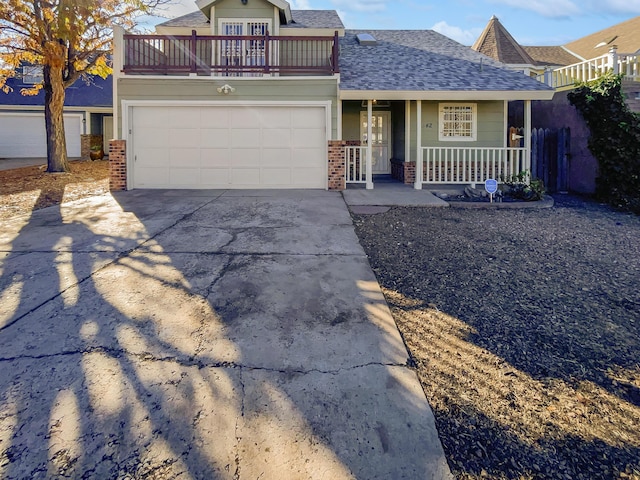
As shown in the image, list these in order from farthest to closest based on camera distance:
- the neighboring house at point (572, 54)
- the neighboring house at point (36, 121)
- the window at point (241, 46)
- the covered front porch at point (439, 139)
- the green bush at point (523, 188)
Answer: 1. the neighboring house at point (36, 121)
2. the neighboring house at point (572, 54)
3. the covered front porch at point (439, 139)
4. the window at point (241, 46)
5. the green bush at point (523, 188)

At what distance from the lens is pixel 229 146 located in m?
11.1

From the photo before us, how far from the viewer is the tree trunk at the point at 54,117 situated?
14.3m

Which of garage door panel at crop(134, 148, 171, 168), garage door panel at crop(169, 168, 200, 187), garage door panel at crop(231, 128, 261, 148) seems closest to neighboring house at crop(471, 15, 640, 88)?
garage door panel at crop(231, 128, 261, 148)

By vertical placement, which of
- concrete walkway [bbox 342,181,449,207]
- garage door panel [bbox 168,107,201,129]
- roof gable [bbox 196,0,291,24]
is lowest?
concrete walkway [bbox 342,181,449,207]

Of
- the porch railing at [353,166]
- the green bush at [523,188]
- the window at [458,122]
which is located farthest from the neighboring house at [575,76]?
the porch railing at [353,166]

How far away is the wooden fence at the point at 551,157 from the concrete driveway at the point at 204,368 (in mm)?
8646

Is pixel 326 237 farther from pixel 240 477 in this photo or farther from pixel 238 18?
pixel 238 18

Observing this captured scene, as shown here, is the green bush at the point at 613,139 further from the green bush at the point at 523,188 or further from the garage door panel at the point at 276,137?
the garage door panel at the point at 276,137

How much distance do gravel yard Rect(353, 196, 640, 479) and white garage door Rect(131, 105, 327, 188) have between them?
16.1ft

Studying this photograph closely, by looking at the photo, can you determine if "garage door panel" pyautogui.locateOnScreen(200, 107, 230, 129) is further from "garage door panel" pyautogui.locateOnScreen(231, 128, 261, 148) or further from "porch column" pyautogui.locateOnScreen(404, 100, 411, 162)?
"porch column" pyautogui.locateOnScreen(404, 100, 411, 162)

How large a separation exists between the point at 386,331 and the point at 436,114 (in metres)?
10.8

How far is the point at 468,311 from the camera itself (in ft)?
12.7

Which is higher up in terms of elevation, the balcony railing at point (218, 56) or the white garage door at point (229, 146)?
the balcony railing at point (218, 56)

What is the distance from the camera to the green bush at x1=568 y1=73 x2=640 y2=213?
913cm
